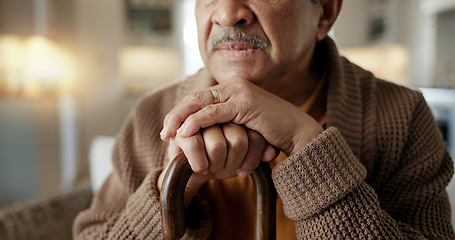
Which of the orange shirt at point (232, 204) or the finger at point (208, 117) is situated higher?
the finger at point (208, 117)

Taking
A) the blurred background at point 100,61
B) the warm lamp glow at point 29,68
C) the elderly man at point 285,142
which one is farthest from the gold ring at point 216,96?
the warm lamp glow at point 29,68

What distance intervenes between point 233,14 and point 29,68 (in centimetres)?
270

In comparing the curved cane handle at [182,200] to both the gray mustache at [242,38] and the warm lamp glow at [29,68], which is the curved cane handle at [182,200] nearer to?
the gray mustache at [242,38]

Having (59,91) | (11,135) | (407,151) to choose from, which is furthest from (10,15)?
(407,151)

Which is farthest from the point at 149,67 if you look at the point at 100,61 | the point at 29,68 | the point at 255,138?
the point at 255,138

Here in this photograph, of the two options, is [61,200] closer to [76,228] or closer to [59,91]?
[76,228]

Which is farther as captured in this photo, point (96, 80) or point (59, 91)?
point (96, 80)

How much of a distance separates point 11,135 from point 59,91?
512 millimetres

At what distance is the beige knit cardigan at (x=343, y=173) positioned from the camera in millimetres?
590

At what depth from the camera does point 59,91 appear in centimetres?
303

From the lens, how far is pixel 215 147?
511mm

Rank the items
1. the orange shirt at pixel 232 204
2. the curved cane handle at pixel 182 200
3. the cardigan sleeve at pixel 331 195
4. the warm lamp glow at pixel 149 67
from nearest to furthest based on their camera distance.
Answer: the curved cane handle at pixel 182 200
the cardigan sleeve at pixel 331 195
the orange shirt at pixel 232 204
the warm lamp glow at pixel 149 67

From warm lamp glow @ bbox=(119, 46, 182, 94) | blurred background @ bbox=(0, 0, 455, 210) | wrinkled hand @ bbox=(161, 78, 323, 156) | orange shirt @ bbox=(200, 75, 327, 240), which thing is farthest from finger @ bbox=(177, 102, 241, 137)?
warm lamp glow @ bbox=(119, 46, 182, 94)

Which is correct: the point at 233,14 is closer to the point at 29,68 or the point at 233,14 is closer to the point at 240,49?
the point at 240,49
